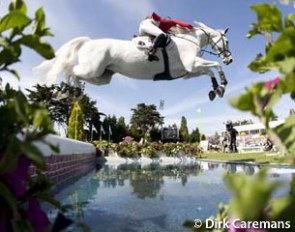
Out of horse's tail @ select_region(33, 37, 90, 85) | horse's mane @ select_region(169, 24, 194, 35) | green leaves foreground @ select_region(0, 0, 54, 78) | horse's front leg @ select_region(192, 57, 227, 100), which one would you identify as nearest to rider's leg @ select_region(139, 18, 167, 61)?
horse's mane @ select_region(169, 24, 194, 35)

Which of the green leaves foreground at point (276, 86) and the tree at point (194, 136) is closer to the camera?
the green leaves foreground at point (276, 86)

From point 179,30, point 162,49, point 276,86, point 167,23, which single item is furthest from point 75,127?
point 276,86

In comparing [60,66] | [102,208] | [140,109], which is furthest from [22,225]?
[140,109]

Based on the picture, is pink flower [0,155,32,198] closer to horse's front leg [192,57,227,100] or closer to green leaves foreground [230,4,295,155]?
green leaves foreground [230,4,295,155]

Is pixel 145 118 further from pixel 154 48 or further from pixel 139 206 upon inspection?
pixel 139 206

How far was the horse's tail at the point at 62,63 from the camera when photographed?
6875mm

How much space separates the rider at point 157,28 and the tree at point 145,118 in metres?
53.7

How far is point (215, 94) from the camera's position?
7516mm

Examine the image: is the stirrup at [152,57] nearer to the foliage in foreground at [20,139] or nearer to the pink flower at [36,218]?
the foliage in foreground at [20,139]

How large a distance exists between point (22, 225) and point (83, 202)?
4379 millimetres

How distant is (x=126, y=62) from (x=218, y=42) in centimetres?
226

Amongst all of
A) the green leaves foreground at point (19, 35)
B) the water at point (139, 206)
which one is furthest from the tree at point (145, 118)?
the green leaves foreground at point (19, 35)

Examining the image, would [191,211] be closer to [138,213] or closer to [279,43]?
[138,213]

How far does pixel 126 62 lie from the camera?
718 cm
